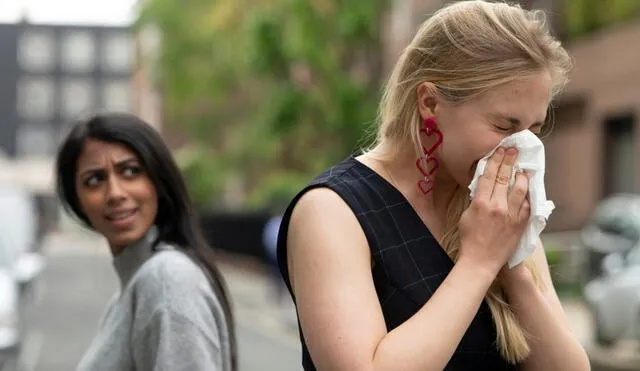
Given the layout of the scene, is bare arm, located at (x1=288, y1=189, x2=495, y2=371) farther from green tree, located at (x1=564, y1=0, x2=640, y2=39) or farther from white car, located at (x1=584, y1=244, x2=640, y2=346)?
green tree, located at (x1=564, y1=0, x2=640, y2=39)

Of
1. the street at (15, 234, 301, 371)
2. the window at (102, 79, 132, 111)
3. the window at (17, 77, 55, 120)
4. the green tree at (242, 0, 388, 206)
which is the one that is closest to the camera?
the street at (15, 234, 301, 371)

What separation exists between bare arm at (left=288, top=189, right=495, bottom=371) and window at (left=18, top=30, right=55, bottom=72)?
364 ft

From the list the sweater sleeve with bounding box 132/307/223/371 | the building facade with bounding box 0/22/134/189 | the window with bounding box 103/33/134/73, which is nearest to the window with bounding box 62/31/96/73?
the building facade with bounding box 0/22/134/189

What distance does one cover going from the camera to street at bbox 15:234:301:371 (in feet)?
48.0

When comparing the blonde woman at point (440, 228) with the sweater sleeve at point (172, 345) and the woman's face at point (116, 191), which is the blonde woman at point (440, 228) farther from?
the woman's face at point (116, 191)

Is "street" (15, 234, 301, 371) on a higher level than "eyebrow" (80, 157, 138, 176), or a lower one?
lower

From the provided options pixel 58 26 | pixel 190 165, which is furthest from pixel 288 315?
pixel 58 26

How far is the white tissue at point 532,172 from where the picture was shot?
1.88 m

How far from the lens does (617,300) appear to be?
41.0ft

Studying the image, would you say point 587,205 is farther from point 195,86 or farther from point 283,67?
point 195,86

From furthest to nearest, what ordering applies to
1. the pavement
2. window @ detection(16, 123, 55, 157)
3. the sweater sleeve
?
window @ detection(16, 123, 55, 157) → the pavement → the sweater sleeve

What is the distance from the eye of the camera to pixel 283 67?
82.7 feet

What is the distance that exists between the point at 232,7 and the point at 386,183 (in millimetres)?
33064

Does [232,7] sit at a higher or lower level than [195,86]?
higher
